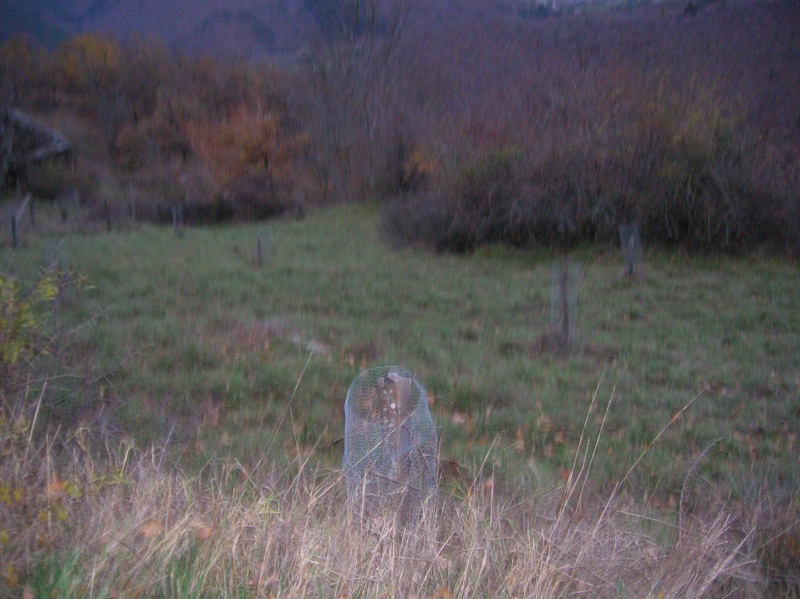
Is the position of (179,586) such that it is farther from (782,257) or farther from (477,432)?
(782,257)

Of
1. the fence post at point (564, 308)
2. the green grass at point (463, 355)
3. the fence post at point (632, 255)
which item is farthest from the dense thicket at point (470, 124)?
the fence post at point (564, 308)

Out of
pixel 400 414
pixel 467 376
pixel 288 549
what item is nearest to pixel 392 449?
pixel 400 414

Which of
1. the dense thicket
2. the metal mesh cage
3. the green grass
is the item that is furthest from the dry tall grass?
the dense thicket

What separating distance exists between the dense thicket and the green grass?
2.15m

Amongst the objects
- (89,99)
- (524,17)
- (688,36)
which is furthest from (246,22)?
(688,36)

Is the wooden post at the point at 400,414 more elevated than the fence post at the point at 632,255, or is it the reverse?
the wooden post at the point at 400,414

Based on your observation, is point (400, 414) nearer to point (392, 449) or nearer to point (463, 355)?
point (392, 449)

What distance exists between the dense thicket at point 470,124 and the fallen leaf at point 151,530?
14628 millimetres

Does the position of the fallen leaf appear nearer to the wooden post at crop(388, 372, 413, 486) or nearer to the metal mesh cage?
the metal mesh cage

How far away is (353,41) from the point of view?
28953mm

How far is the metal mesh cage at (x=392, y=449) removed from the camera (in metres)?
4.16

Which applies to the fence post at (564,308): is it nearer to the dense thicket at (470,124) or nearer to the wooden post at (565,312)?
the wooden post at (565,312)

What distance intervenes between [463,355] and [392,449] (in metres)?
4.31

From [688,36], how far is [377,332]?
817 inches
